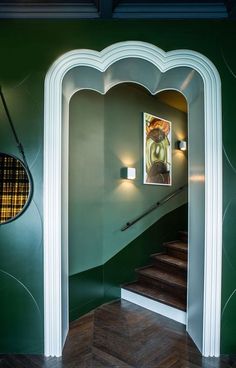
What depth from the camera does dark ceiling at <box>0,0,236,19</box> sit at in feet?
6.73

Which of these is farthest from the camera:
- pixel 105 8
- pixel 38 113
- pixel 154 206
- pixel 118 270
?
pixel 154 206

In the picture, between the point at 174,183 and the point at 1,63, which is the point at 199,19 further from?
the point at 174,183

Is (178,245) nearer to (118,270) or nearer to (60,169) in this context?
(118,270)

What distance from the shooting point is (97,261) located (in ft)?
10.1

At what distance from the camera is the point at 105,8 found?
202cm

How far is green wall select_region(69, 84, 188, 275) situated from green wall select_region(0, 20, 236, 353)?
721 mm

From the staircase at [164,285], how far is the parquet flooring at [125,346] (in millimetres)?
122

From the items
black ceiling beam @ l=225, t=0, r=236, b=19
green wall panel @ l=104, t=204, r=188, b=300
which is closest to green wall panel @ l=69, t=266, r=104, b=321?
green wall panel @ l=104, t=204, r=188, b=300

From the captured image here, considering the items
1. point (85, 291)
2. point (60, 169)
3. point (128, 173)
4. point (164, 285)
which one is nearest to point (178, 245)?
point (164, 285)

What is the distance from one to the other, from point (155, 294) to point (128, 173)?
1513 mm

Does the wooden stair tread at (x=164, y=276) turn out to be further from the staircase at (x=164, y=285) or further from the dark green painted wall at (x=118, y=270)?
the dark green painted wall at (x=118, y=270)

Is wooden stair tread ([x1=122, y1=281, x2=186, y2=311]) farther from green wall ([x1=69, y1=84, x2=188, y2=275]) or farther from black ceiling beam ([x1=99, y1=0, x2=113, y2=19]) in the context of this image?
black ceiling beam ([x1=99, y1=0, x2=113, y2=19])

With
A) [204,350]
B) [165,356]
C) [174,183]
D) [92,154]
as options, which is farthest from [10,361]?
[174,183]

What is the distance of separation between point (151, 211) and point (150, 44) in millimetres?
2283
